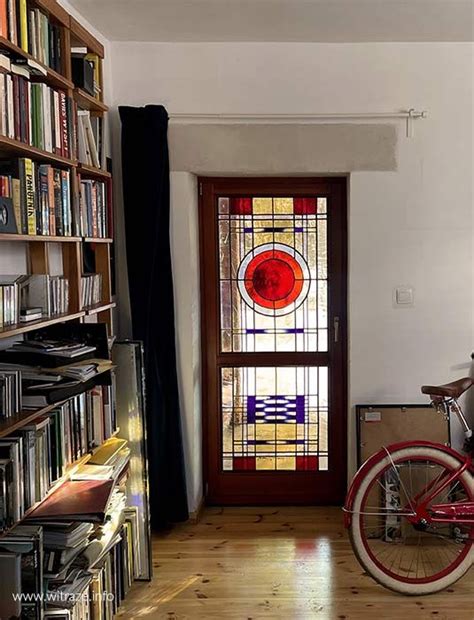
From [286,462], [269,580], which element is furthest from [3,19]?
[286,462]

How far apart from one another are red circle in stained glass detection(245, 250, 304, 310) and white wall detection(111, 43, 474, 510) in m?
0.35

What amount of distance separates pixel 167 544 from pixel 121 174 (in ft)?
6.49

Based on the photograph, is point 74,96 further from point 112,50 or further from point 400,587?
point 400,587

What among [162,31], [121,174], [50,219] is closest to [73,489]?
[50,219]

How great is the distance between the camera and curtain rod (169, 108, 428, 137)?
3.69m

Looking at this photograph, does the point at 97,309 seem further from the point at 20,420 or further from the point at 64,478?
the point at 20,420

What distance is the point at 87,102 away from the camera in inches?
124

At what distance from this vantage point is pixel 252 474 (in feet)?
13.6

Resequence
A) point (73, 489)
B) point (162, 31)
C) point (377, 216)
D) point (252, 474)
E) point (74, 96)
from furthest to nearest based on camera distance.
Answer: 1. point (252, 474)
2. point (377, 216)
3. point (162, 31)
4. point (74, 96)
5. point (73, 489)

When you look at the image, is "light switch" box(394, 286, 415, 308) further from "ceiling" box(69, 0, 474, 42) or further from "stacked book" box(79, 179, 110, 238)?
"stacked book" box(79, 179, 110, 238)

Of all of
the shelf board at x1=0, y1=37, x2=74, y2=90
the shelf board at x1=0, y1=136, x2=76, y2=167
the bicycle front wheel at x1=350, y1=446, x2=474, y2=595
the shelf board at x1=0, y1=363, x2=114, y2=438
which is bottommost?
the bicycle front wheel at x1=350, y1=446, x2=474, y2=595

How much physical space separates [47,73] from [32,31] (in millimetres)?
149

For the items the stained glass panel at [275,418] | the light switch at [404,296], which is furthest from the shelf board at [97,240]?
the light switch at [404,296]

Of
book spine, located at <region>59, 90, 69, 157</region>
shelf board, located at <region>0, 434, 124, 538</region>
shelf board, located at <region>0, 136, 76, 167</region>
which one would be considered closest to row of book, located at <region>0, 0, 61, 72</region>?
book spine, located at <region>59, 90, 69, 157</region>
